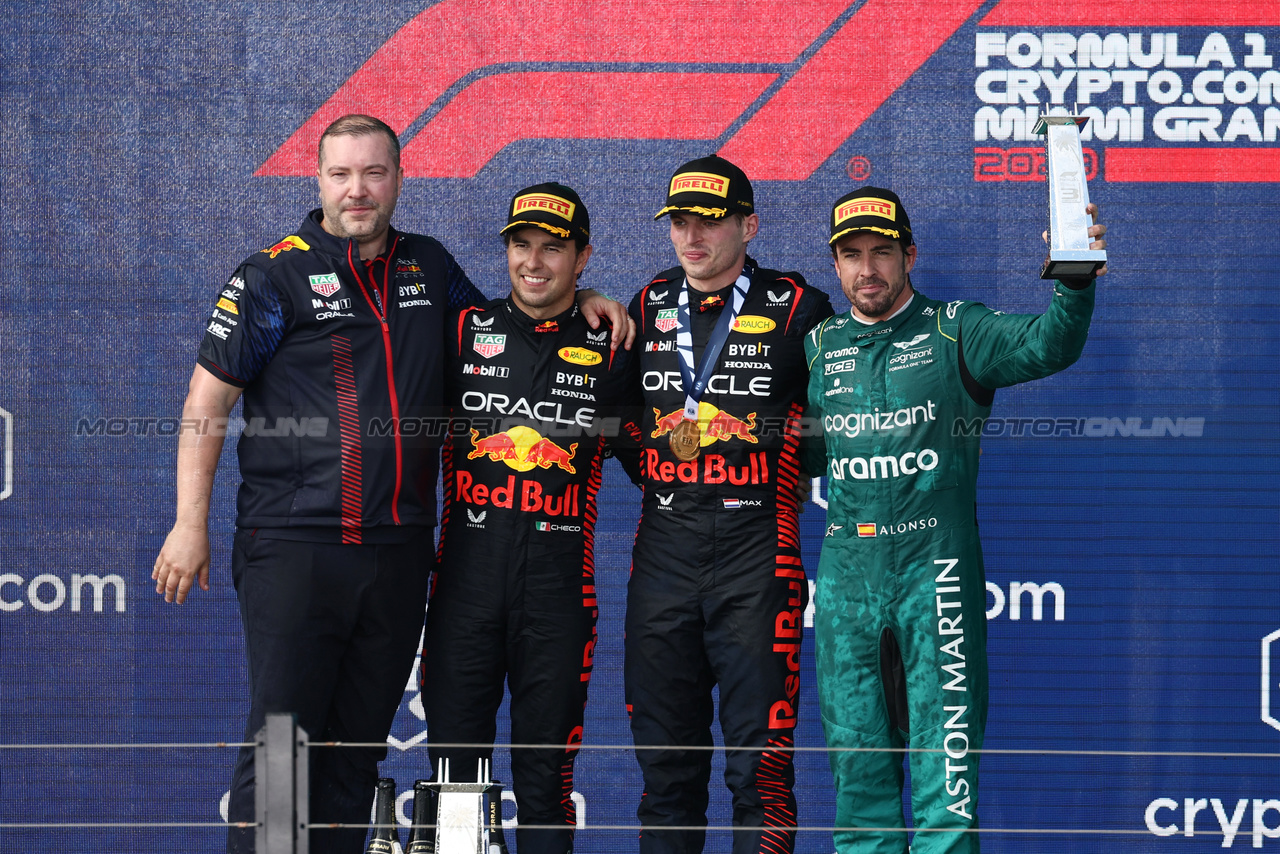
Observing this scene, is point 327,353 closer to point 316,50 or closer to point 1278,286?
point 316,50

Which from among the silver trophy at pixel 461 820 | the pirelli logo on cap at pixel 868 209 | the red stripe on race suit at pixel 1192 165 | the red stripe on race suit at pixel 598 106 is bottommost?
the silver trophy at pixel 461 820

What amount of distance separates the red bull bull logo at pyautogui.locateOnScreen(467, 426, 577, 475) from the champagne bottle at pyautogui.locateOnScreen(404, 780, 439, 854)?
75cm

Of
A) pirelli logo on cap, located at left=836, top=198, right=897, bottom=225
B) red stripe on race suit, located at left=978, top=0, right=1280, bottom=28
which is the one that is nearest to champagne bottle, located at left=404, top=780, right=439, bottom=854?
pirelli logo on cap, located at left=836, top=198, right=897, bottom=225

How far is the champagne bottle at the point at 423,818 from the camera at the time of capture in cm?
270

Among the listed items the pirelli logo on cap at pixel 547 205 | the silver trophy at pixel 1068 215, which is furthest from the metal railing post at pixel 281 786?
the silver trophy at pixel 1068 215

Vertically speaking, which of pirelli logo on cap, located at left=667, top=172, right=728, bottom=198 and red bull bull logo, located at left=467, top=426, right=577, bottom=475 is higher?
pirelli logo on cap, located at left=667, top=172, right=728, bottom=198

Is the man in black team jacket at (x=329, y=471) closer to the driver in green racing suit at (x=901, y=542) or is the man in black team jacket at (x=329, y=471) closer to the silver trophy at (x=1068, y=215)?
the driver in green racing suit at (x=901, y=542)

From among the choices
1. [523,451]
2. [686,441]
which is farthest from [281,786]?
[686,441]

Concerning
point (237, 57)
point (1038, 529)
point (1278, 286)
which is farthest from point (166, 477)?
point (1278, 286)

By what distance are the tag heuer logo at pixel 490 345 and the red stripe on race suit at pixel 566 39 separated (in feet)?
3.66

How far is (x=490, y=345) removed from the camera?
9.61 feet

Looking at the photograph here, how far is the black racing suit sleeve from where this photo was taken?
276cm

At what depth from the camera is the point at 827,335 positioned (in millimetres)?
2820

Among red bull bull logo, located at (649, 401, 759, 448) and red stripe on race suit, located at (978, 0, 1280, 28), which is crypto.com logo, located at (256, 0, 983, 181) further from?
red bull bull logo, located at (649, 401, 759, 448)
